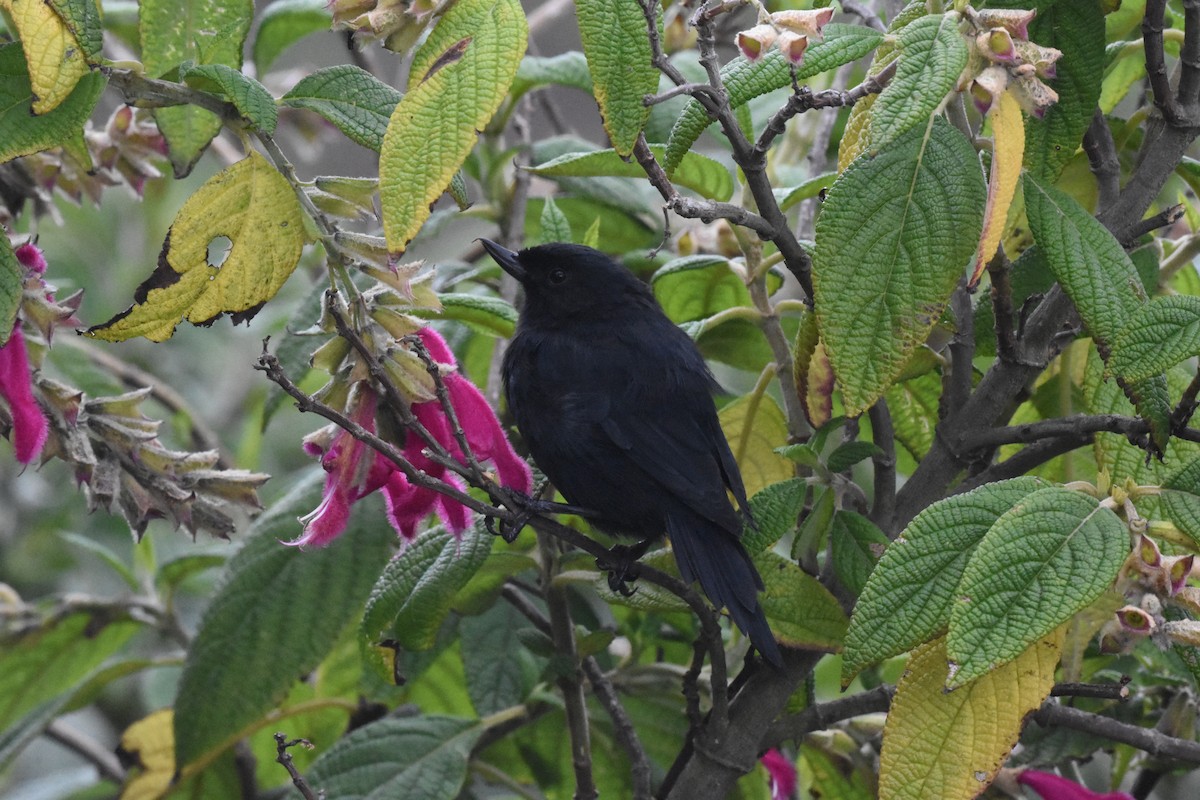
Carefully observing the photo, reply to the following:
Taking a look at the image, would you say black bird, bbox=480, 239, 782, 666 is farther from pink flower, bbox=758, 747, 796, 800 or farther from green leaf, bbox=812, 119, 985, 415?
green leaf, bbox=812, 119, 985, 415

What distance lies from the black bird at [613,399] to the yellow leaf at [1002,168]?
687 mm

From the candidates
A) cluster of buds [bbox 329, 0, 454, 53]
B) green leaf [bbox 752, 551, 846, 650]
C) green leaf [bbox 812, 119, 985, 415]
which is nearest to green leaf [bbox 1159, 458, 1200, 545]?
green leaf [bbox 812, 119, 985, 415]

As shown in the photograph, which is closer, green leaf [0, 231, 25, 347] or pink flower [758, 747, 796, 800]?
green leaf [0, 231, 25, 347]

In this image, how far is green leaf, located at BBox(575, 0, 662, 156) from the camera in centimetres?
121

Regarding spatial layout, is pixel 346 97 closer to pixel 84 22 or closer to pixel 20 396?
pixel 84 22

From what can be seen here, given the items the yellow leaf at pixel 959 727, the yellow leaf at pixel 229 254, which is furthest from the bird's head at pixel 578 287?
the yellow leaf at pixel 959 727

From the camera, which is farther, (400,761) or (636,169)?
(400,761)

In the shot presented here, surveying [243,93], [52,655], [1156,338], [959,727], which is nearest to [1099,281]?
[1156,338]

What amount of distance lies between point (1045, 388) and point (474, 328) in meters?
0.83

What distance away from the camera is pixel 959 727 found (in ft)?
4.27

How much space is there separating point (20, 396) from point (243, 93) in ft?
1.42

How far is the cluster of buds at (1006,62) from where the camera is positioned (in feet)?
3.82

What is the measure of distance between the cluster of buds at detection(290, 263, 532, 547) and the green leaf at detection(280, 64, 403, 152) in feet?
0.56

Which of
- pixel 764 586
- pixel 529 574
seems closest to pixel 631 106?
pixel 764 586
